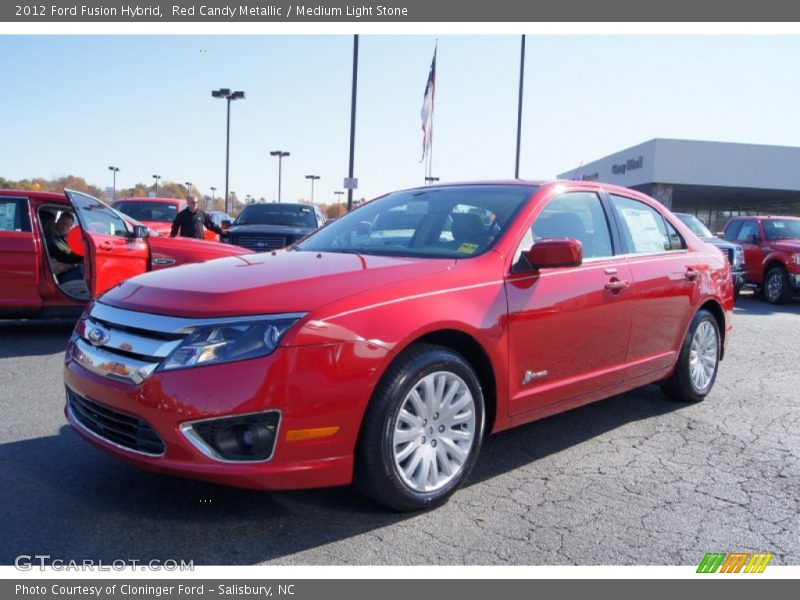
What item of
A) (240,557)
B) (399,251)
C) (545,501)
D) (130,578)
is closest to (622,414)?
(545,501)

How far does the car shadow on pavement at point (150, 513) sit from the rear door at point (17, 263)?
3699 mm

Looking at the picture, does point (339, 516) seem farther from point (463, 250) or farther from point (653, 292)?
point (653, 292)

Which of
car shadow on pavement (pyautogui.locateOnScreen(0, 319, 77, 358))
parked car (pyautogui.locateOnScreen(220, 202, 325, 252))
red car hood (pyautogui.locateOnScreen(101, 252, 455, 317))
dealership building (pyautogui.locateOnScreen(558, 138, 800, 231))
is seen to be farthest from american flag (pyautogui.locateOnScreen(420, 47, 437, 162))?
red car hood (pyautogui.locateOnScreen(101, 252, 455, 317))

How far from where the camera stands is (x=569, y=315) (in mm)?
4086

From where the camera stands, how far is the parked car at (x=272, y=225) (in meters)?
12.6

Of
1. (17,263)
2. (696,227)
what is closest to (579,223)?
(17,263)

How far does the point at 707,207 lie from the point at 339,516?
6253 centimetres

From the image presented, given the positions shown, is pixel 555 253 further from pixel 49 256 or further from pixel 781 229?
pixel 781 229

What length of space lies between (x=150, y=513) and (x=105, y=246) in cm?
452

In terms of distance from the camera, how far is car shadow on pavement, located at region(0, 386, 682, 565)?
9.68ft

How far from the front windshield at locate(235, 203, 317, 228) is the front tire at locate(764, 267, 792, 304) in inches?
369

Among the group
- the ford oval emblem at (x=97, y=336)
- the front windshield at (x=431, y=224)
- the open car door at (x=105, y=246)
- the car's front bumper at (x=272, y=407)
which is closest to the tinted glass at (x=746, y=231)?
the front windshield at (x=431, y=224)

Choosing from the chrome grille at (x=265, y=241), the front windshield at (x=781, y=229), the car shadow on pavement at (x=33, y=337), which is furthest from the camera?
the front windshield at (x=781, y=229)

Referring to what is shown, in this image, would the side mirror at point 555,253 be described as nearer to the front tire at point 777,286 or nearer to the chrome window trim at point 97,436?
the chrome window trim at point 97,436
